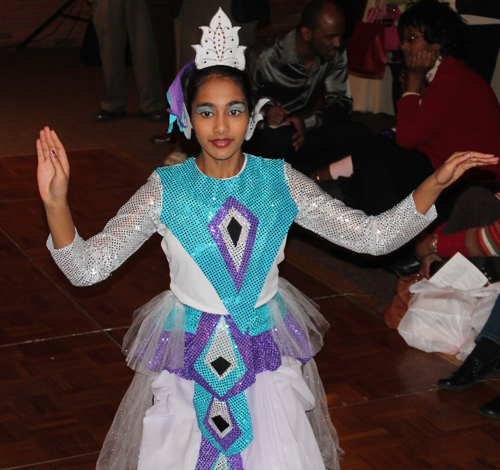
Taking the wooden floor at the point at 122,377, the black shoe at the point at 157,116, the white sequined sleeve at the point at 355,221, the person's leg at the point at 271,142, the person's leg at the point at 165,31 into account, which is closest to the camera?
the white sequined sleeve at the point at 355,221

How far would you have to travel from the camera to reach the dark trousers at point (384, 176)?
4082 mm

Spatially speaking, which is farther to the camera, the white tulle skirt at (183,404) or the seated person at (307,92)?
the seated person at (307,92)

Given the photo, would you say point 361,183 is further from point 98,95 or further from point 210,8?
point 98,95

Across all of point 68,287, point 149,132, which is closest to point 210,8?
point 149,132

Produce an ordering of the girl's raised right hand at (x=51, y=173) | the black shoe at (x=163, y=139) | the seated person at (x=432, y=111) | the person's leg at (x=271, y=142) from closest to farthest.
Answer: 1. the girl's raised right hand at (x=51, y=173)
2. the seated person at (x=432, y=111)
3. the person's leg at (x=271, y=142)
4. the black shoe at (x=163, y=139)

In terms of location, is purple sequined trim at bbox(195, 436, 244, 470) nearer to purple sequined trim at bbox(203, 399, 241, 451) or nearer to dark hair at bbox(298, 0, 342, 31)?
purple sequined trim at bbox(203, 399, 241, 451)

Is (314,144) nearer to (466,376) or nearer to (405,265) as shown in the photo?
(405,265)

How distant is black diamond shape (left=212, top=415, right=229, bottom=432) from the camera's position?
2.11m

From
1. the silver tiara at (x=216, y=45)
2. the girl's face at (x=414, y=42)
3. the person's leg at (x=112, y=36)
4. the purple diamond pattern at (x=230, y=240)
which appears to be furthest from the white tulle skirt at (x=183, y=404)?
the person's leg at (x=112, y=36)

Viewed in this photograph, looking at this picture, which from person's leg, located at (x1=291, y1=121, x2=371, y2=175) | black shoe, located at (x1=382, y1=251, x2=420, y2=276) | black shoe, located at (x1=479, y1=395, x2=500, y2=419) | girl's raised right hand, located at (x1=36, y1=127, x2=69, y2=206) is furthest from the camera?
person's leg, located at (x1=291, y1=121, x2=371, y2=175)

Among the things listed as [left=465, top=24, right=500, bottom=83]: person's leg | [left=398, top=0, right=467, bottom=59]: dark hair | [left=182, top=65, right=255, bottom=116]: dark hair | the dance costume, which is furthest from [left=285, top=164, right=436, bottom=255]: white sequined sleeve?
[left=465, top=24, right=500, bottom=83]: person's leg

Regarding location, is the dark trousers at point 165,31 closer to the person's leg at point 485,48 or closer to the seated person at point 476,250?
the person's leg at point 485,48

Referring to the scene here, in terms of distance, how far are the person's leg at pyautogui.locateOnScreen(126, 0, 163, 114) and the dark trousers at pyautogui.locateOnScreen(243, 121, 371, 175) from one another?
2520 mm

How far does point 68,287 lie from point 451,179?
8.29 feet
